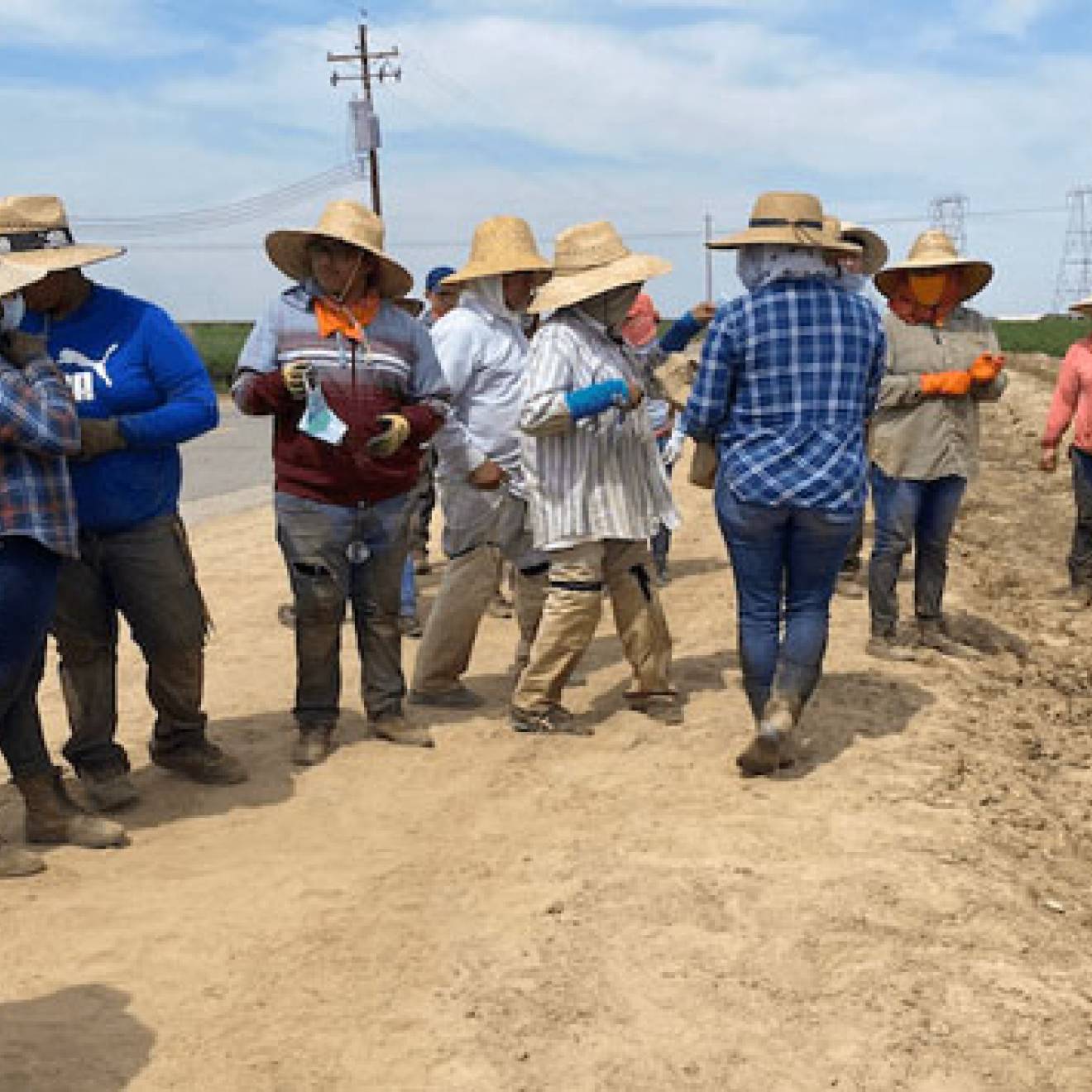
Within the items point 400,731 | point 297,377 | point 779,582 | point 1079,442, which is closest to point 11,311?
point 297,377

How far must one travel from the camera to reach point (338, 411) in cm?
536

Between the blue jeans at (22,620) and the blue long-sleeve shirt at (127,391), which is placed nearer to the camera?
the blue jeans at (22,620)

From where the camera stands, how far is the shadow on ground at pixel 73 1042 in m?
3.33

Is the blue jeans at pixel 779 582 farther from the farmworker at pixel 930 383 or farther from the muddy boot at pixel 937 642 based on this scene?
the muddy boot at pixel 937 642

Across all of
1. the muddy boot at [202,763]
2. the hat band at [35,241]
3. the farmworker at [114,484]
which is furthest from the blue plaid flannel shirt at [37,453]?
the muddy boot at [202,763]

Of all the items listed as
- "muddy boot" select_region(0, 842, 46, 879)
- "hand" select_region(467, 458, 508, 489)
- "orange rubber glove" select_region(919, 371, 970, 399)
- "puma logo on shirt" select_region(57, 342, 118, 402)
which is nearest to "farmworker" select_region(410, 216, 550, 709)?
"hand" select_region(467, 458, 508, 489)

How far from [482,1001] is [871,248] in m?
5.35

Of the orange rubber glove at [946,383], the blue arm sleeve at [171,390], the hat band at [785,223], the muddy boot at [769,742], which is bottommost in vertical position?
the muddy boot at [769,742]

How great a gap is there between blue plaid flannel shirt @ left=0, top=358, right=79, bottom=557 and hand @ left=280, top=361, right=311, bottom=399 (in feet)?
3.03

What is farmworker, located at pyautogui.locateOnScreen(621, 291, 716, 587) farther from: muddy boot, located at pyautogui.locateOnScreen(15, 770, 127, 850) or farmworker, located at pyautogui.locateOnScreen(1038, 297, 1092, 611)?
muddy boot, located at pyautogui.locateOnScreen(15, 770, 127, 850)

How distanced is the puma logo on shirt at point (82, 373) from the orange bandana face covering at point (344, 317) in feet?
2.85

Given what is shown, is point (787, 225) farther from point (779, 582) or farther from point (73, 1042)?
point (73, 1042)

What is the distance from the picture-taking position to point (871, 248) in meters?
7.71

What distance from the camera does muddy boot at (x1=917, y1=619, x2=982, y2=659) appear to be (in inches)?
284
